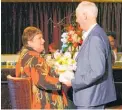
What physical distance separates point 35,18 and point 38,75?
4400 millimetres

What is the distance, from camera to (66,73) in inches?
117

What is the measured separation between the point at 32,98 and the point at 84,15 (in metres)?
0.91

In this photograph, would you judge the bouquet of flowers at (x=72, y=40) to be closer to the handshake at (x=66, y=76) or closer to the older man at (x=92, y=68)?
the handshake at (x=66, y=76)

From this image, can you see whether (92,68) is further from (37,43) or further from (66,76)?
(37,43)

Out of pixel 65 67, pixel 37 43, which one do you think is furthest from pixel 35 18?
pixel 65 67

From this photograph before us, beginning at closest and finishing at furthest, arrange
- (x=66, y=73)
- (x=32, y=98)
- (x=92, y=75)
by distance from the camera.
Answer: (x=92, y=75), (x=66, y=73), (x=32, y=98)

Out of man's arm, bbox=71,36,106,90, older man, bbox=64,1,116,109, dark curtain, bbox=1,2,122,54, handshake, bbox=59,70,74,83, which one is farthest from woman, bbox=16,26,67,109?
dark curtain, bbox=1,2,122,54

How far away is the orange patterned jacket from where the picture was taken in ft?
10.0

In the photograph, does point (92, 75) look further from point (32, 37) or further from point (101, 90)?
point (32, 37)

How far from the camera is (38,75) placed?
3.05 metres

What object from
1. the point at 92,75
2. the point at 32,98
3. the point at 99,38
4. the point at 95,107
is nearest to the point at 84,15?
the point at 99,38

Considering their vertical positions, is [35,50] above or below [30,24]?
below

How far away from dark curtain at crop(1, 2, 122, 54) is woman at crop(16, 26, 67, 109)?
3997 millimetres

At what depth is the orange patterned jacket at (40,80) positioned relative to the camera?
3053 millimetres
